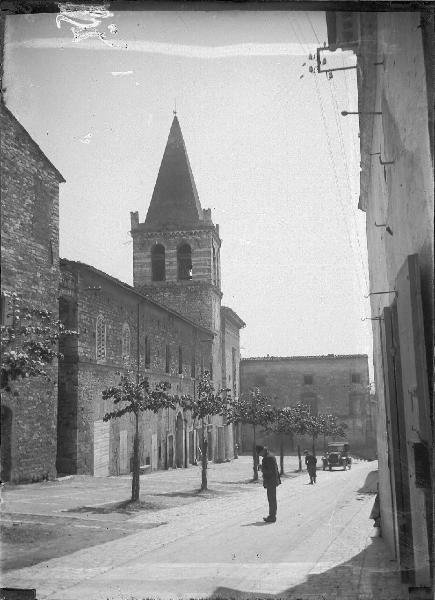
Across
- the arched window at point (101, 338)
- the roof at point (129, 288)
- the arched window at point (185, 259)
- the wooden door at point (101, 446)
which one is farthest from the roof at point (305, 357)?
the wooden door at point (101, 446)

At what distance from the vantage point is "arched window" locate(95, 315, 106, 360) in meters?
8.20

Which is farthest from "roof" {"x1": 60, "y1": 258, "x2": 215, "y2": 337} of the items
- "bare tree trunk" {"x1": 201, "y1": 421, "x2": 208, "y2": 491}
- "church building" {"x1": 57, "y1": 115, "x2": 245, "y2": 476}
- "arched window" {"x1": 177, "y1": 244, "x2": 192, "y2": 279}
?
"bare tree trunk" {"x1": 201, "y1": 421, "x2": 208, "y2": 491}

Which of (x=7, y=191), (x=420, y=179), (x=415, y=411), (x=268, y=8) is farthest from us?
(x=7, y=191)

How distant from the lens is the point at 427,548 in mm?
4242

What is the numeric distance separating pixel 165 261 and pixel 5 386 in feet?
10.1

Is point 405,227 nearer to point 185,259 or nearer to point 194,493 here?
point 185,259

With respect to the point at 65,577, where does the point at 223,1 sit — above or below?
above

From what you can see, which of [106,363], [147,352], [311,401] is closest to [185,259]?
[147,352]

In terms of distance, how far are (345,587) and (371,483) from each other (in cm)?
499

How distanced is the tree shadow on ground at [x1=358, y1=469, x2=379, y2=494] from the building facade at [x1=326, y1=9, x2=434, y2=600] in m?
2.19

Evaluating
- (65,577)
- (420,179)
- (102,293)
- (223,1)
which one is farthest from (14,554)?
(223,1)

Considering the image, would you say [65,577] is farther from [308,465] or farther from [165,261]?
[165,261]

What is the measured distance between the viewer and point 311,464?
806 cm

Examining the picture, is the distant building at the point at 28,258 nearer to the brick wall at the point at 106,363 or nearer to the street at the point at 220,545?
the brick wall at the point at 106,363
